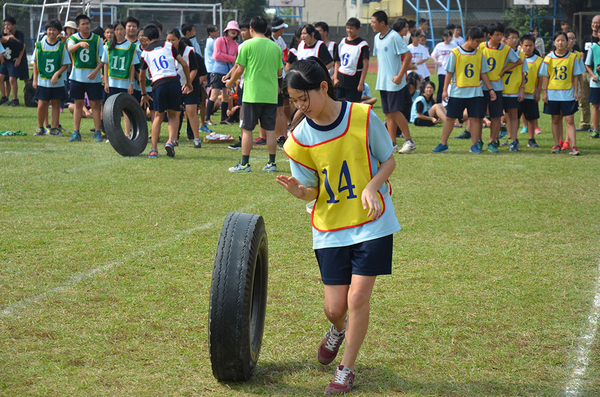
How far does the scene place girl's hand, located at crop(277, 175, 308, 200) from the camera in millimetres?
3159

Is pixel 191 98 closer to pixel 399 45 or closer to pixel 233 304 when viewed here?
pixel 399 45

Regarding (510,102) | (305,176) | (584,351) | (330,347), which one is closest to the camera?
(305,176)

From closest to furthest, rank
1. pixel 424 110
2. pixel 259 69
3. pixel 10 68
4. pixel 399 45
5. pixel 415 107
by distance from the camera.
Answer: pixel 259 69, pixel 399 45, pixel 415 107, pixel 424 110, pixel 10 68

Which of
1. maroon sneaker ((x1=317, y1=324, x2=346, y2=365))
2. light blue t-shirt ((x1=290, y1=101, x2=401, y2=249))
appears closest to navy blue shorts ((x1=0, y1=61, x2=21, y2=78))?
light blue t-shirt ((x1=290, y1=101, x2=401, y2=249))

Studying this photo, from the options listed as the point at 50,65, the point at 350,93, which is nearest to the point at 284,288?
the point at 350,93

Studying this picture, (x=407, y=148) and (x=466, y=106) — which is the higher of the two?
(x=466, y=106)

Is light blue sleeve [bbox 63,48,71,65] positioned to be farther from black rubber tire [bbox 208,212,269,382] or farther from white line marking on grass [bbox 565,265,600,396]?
white line marking on grass [bbox 565,265,600,396]

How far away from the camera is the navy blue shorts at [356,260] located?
3168 mm

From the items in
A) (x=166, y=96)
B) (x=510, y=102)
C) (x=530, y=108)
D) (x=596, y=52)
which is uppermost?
(x=596, y=52)

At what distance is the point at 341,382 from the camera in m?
3.15

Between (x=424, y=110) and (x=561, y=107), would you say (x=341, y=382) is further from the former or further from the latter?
(x=424, y=110)

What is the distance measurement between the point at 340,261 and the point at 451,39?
14936 millimetres

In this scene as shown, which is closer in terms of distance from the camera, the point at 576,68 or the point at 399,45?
the point at 399,45

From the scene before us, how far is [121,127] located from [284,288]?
6.35 m
